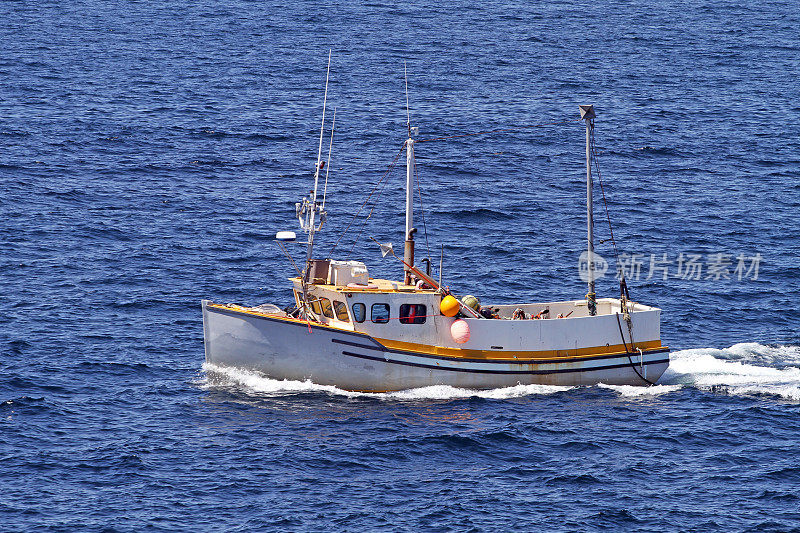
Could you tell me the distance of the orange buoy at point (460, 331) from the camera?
137 ft

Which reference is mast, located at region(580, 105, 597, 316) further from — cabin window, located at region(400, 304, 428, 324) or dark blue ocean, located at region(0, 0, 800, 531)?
cabin window, located at region(400, 304, 428, 324)

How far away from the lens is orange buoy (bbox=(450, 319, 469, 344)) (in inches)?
1649

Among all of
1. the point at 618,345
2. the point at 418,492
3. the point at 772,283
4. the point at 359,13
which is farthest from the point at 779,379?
the point at 359,13

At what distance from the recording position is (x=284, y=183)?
71688 mm

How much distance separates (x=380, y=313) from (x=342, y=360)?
2267 millimetres

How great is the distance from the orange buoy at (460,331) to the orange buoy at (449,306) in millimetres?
400

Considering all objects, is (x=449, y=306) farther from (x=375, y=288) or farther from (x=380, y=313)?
(x=375, y=288)

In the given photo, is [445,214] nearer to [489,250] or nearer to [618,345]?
[489,250]

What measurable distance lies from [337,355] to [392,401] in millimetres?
2669

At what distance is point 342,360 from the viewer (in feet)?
137

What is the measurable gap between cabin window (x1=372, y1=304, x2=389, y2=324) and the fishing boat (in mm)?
38

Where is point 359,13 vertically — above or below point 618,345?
above

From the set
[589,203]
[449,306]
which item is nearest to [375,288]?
[449,306]

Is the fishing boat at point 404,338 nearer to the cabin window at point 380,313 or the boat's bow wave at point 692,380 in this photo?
the cabin window at point 380,313
